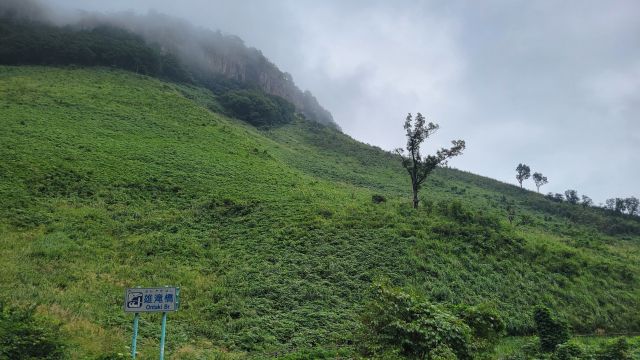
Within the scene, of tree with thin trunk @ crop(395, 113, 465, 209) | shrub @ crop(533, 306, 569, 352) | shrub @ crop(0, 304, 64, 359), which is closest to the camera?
shrub @ crop(0, 304, 64, 359)

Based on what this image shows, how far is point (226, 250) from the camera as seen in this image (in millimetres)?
26516

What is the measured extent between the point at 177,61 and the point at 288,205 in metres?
79.4

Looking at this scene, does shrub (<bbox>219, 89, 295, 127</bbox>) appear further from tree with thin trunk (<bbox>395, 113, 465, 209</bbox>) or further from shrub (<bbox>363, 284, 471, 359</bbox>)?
shrub (<bbox>363, 284, 471, 359</bbox>)

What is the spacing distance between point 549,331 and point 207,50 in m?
125

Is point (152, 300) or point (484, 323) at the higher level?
point (152, 300)

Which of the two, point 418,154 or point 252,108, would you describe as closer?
point 418,154

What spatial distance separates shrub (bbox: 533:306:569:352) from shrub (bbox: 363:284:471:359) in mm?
5563

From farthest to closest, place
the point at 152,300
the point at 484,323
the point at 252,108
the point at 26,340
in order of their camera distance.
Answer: the point at 252,108
the point at 484,323
the point at 152,300
the point at 26,340

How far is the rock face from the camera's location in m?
117

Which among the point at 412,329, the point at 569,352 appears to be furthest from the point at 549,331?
the point at 412,329

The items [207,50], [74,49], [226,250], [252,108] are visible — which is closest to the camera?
[226,250]

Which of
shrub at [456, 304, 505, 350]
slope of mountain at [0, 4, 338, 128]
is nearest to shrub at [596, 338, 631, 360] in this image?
shrub at [456, 304, 505, 350]

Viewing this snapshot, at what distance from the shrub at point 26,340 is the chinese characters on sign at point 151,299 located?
189 centimetres

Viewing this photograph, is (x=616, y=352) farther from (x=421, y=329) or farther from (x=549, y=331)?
(x=421, y=329)
